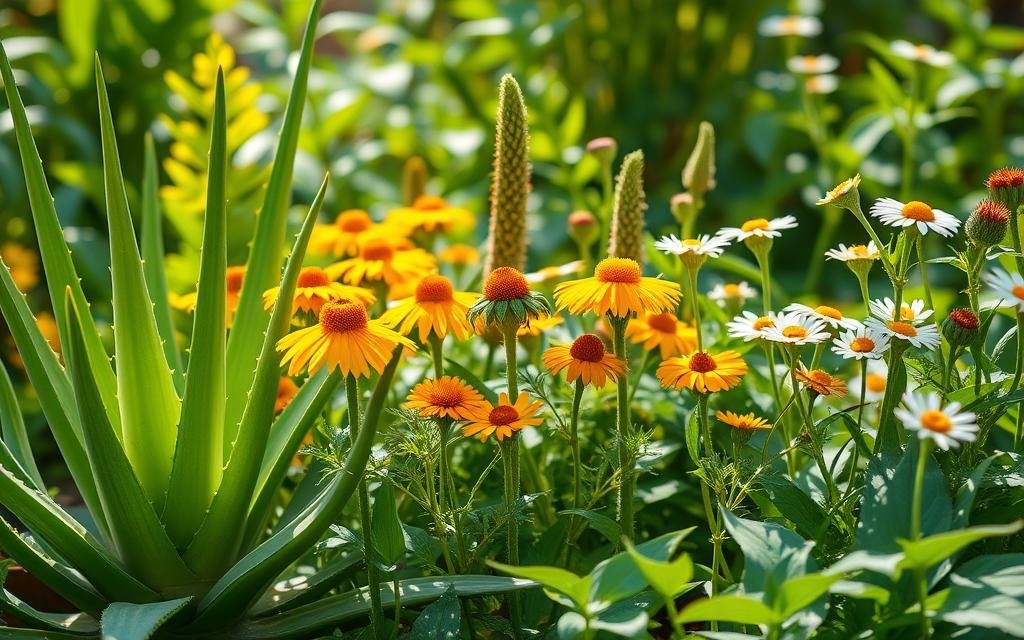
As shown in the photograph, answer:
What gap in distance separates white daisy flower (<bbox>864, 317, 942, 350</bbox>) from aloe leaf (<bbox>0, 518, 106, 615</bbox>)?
69 centimetres

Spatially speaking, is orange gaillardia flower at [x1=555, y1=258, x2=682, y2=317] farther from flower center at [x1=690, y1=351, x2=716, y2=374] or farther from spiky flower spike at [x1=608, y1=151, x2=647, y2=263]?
spiky flower spike at [x1=608, y1=151, x2=647, y2=263]

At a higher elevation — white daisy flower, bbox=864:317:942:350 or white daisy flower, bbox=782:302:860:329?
white daisy flower, bbox=782:302:860:329

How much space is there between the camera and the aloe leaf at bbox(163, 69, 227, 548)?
888 millimetres

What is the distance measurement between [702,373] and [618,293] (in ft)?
0.32

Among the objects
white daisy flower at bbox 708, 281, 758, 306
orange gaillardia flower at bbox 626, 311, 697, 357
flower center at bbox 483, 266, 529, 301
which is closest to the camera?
flower center at bbox 483, 266, 529, 301

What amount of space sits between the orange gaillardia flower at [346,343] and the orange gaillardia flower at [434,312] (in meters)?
0.09

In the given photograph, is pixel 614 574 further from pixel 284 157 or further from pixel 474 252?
pixel 474 252

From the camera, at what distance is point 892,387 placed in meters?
0.86

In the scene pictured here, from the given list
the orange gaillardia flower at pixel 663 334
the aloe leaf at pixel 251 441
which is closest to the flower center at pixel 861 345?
the orange gaillardia flower at pixel 663 334

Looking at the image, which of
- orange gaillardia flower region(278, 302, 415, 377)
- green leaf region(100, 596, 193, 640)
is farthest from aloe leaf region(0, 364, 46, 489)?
orange gaillardia flower region(278, 302, 415, 377)

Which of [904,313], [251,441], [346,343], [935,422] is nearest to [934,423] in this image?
[935,422]

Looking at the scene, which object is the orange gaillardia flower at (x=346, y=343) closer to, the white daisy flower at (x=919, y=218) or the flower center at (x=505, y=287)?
the flower center at (x=505, y=287)

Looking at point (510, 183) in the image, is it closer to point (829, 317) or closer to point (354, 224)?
point (354, 224)

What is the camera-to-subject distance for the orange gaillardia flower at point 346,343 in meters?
0.78
